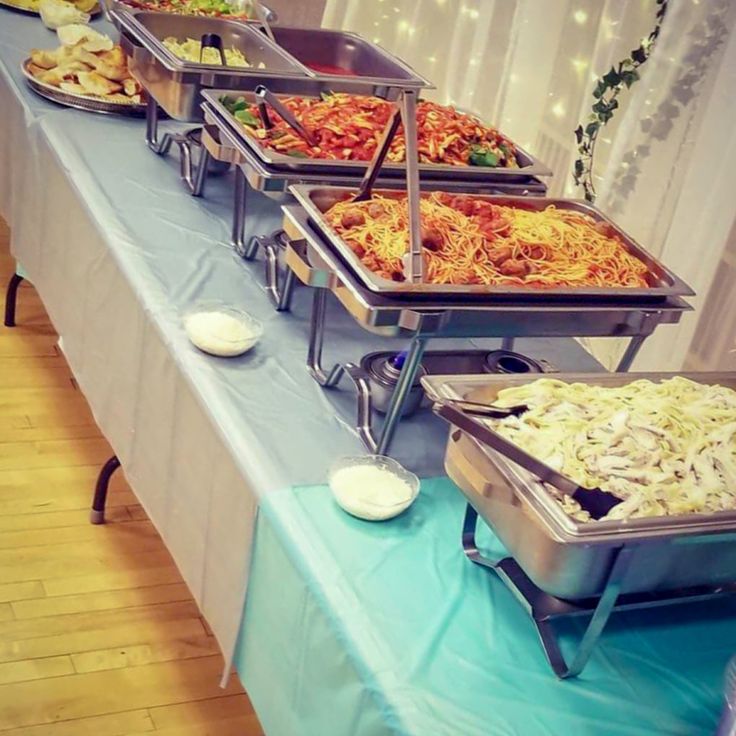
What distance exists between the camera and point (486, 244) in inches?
59.1

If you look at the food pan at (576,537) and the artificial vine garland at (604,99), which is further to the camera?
the artificial vine garland at (604,99)

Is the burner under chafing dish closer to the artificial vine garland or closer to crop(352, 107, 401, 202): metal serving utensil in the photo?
crop(352, 107, 401, 202): metal serving utensil

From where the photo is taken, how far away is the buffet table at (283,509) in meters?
1.06

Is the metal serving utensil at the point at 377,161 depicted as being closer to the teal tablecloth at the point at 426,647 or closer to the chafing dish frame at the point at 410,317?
the chafing dish frame at the point at 410,317

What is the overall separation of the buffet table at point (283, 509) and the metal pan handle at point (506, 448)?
19 centimetres

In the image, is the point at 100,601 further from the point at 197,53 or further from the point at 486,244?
the point at 197,53

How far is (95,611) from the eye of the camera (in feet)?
6.03

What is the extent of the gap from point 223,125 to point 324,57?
2.93 ft

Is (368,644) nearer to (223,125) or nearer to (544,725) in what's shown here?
(544,725)

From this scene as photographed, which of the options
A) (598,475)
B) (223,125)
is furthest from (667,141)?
(598,475)

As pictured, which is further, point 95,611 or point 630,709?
point 95,611

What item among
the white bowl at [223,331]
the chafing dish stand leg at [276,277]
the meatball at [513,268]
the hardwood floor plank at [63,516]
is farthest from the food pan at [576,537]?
the hardwood floor plank at [63,516]

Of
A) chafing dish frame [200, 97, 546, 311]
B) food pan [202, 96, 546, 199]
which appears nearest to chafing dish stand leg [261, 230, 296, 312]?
chafing dish frame [200, 97, 546, 311]

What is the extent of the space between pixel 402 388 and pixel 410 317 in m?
0.10
